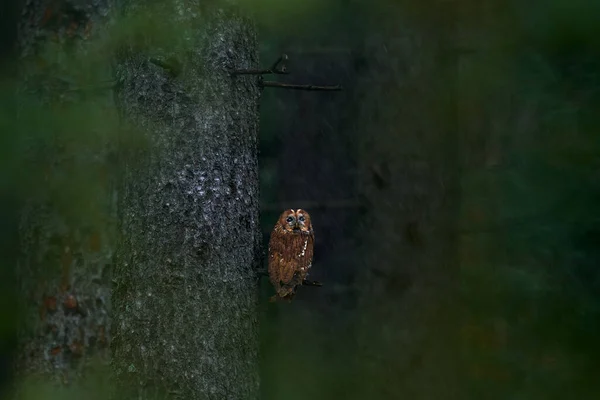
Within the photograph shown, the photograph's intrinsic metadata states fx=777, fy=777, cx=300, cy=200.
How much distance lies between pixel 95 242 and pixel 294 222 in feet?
6.34

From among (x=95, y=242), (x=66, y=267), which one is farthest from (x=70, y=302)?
(x=95, y=242)

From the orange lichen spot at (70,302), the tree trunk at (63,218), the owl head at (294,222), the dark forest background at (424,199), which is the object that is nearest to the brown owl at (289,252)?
the owl head at (294,222)

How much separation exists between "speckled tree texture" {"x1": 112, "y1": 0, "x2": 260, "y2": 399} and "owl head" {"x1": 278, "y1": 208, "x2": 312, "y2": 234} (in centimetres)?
28

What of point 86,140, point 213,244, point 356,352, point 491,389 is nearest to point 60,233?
point 86,140

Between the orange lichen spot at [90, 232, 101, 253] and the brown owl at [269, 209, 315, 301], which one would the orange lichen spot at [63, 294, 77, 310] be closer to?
the orange lichen spot at [90, 232, 101, 253]

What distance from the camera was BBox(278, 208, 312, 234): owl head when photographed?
2.57m

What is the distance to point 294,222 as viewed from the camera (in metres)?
2.58

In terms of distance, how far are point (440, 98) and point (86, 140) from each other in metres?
2.08

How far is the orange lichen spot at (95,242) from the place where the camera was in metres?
4.18

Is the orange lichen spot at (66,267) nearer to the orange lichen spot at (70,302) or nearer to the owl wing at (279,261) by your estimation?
the orange lichen spot at (70,302)

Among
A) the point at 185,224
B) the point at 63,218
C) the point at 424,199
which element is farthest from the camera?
the point at 424,199

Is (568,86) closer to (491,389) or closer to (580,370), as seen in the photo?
(580,370)

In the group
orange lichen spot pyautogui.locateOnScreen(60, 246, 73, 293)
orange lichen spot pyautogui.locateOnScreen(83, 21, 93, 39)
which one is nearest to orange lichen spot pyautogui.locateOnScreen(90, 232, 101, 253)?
orange lichen spot pyautogui.locateOnScreen(60, 246, 73, 293)

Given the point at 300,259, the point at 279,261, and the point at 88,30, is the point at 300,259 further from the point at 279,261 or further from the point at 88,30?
the point at 88,30
